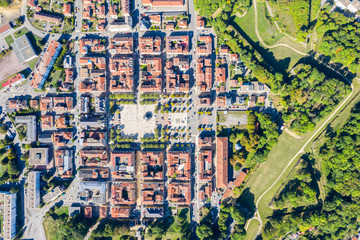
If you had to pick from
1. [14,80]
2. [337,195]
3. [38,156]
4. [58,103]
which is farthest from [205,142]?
[14,80]

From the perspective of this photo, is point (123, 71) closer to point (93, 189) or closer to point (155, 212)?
point (93, 189)

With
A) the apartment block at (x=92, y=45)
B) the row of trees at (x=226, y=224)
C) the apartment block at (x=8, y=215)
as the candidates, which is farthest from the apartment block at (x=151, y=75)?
the apartment block at (x=8, y=215)

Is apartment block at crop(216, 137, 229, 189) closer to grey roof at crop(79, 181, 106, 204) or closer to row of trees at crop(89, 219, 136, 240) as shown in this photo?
row of trees at crop(89, 219, 136, 240)

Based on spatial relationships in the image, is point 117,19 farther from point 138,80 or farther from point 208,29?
point 208,29

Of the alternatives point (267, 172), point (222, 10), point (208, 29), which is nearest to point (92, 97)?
point (208, 29)

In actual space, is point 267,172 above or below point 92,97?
below

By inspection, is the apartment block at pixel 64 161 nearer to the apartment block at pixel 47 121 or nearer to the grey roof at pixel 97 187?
the grey roof at pixel 97 187
